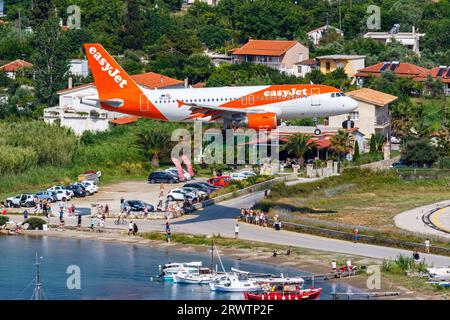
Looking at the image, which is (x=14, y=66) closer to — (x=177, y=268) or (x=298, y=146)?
(x=298, y=146)

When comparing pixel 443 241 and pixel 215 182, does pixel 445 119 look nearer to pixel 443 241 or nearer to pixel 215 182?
pixel 215 182

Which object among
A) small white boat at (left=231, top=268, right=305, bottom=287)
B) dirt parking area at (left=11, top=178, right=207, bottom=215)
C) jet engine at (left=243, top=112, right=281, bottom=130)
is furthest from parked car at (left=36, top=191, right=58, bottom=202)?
small white boat at (left=231, top=268, right=305, bottom=287)

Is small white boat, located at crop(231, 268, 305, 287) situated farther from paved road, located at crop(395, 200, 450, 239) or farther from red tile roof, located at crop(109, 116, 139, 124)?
red tile roof, located at crop(109, 116, 139, 124)

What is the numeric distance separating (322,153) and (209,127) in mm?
13878

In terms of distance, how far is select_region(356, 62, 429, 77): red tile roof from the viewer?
625 feet

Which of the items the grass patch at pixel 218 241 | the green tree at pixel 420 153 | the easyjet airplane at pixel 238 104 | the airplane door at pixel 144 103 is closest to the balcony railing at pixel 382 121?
the green tree at pixel 420 153

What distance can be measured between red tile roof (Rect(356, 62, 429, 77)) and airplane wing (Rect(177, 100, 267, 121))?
303ft

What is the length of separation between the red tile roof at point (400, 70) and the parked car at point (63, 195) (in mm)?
78774

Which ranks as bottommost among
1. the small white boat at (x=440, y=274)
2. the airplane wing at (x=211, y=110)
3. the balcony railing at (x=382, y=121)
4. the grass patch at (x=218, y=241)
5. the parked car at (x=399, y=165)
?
the small white boat at (x=440, y=274)

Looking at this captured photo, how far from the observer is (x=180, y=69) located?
195 meters

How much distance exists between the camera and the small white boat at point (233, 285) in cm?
8825

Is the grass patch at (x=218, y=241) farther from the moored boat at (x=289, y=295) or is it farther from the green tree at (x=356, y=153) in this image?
the green tree at (x=356, y=153)

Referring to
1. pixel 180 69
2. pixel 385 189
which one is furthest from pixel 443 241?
pixel 180 69

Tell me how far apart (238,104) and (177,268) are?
1587 centimetres
